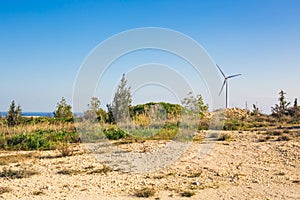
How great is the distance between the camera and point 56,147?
1045 cm

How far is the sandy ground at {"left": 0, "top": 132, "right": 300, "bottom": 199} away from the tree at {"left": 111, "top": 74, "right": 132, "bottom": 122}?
23.1 ft

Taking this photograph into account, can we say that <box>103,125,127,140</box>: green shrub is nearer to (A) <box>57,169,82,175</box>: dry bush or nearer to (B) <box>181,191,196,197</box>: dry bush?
(A) <box>57,169,82,175</box>: dry bush

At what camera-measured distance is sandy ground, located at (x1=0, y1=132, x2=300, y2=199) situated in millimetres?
5648

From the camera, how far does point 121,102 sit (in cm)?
1708

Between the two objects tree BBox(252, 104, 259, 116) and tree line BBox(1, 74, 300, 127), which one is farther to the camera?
tree BBox(252, 104, 259, 116)

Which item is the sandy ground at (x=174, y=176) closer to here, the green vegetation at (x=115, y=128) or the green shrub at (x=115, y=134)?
the green vegetation at (x=115, y=128)

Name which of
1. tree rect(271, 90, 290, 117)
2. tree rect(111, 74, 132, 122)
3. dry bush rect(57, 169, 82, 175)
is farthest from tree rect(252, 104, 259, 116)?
dry bush rect(57, 169, 82, 175)

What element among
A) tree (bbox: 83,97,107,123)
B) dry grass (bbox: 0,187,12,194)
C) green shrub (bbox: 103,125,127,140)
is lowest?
dry grass (bbox: 0,187,12,194)

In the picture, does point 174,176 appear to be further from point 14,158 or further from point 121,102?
point 121,102

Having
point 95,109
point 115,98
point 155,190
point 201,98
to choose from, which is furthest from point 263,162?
point 201,98

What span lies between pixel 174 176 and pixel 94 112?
11.3 metres

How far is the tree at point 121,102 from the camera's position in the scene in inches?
651

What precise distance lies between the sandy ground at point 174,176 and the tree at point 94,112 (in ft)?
22.7

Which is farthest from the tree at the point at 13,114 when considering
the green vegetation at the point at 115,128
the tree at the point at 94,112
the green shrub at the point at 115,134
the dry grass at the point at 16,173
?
the dry grass at the point at 16,173
